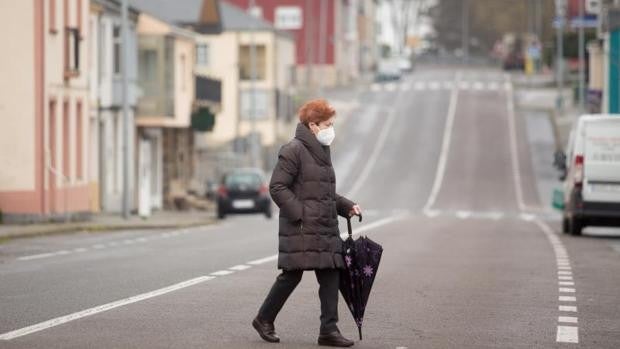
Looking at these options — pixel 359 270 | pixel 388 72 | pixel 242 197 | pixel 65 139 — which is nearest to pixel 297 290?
pixel 359 270

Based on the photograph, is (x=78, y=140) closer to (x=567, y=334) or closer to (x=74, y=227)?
(x=74, y=227)

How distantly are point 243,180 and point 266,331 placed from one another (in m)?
39.5

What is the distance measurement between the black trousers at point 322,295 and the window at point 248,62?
277ft

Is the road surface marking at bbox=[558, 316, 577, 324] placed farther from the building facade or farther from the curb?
the building facade

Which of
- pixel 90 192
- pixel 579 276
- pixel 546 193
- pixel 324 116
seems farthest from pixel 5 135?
pixel 546 193

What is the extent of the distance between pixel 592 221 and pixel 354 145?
216ft

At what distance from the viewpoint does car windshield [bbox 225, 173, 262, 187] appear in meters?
51.6

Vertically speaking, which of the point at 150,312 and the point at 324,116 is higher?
the point at 324,116

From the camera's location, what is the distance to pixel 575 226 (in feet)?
114

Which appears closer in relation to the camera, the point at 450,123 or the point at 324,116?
the point at 324,116

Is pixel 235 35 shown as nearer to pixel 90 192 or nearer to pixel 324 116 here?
pixel 90 192

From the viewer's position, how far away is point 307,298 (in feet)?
55.0

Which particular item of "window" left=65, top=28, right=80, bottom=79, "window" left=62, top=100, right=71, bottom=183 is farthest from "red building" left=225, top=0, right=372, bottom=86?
"window" left=62, top=100, right=71, bottom=183

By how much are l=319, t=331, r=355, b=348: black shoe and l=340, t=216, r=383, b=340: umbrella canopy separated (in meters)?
0.36
